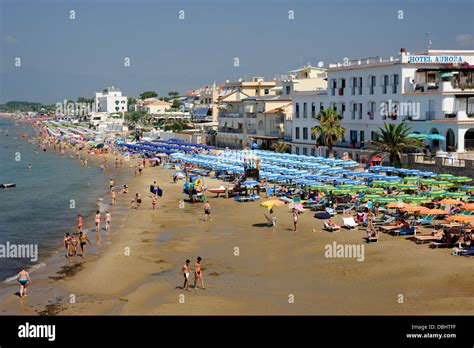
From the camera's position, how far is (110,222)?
3553 centimetres

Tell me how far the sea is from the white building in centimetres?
2161

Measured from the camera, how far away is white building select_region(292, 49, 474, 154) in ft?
144

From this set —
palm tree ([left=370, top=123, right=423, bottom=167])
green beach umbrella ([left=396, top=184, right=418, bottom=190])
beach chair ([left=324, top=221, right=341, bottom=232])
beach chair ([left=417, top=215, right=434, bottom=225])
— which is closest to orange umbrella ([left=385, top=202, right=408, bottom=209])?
beach chair ([left=417, top=215, right=434, bottom=225])

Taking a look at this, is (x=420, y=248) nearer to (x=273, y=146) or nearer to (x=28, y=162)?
(x=273, y=146)

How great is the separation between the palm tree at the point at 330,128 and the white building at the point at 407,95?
1.45m

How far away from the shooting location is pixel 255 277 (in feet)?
75.4

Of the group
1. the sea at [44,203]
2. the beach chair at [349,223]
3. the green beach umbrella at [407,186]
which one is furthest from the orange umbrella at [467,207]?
the sea at [44,203]

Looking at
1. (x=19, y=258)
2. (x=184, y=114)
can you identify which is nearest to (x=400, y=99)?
(x=19, y=258)

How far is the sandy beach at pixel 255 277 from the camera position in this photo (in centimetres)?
1941

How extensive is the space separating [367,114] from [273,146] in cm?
1798

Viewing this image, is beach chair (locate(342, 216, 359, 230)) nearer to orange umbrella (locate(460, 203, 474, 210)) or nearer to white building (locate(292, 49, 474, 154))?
orange umbrella (locate(460, 203, 474, 210))

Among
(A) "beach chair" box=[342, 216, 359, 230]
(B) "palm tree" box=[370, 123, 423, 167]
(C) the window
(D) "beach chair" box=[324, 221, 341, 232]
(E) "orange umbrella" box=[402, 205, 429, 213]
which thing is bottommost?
(D) "beach chair" box=[324, 221, 341, 232]

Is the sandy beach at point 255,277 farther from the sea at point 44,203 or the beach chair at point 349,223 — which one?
the sea at point 44,203

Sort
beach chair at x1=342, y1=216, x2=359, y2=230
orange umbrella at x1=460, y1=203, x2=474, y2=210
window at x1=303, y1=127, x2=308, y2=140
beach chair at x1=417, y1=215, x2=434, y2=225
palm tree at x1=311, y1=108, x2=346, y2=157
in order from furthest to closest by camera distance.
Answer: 1. window at x1=303, y1=127, x2=308, y2=140
2. palm tree at x1=311, y1=108, x2=346, y2=157
3. beach chair at x1=342, y1=216, x2=359, y2=230
4. beach chair at x1=417, y1=215, x2=434, y2=225
5. orange umbrella at x1=460, y1=203, x2=474, y2=210
